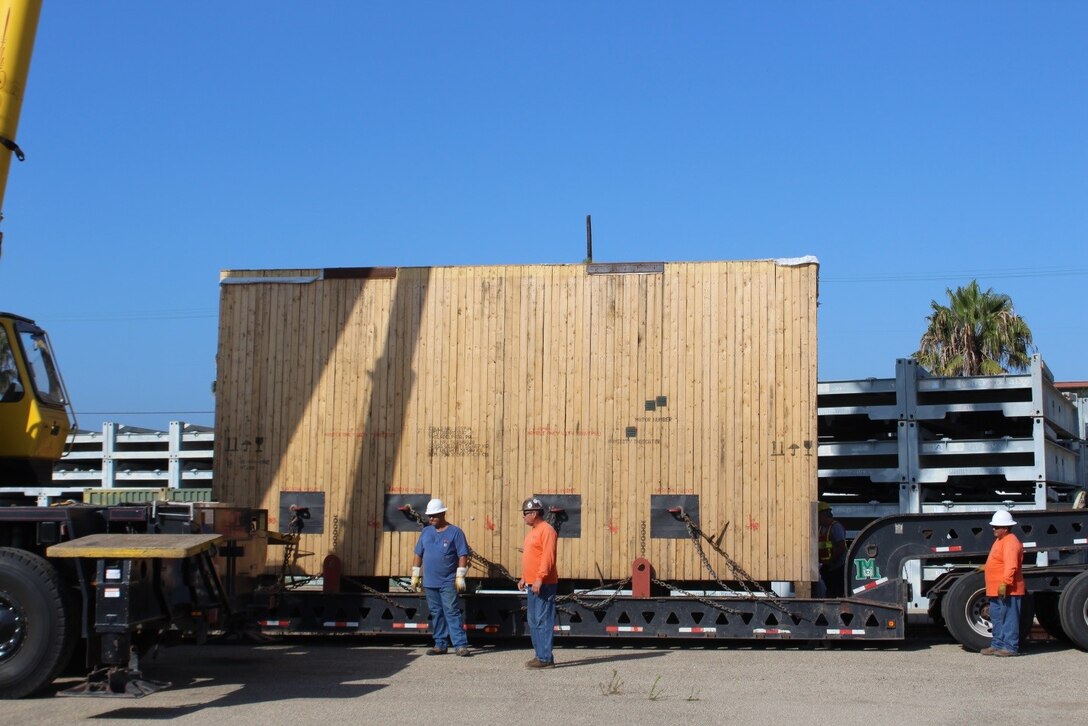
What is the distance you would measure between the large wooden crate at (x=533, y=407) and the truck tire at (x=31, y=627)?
3.69m

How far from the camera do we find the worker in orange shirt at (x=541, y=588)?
10.6 meters

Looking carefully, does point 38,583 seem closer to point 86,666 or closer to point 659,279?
point 86,666

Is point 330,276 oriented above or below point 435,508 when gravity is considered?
above

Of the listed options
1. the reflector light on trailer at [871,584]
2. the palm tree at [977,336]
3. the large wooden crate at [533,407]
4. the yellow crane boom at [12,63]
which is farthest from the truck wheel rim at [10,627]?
the palm tree at [977,336]

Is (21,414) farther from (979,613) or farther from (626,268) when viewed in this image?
(979,613)

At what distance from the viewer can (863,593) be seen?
38.4ft

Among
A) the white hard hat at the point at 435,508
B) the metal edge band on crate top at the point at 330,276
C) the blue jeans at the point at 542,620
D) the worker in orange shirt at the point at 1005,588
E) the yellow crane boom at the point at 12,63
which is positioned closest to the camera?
the yellow crane boom at the point at 12,63

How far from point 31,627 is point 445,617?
398cm

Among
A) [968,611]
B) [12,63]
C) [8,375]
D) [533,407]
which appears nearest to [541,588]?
[533,407]

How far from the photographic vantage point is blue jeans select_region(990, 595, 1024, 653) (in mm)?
11047

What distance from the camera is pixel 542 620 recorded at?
35.0ft

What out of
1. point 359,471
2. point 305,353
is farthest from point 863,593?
point 305,353

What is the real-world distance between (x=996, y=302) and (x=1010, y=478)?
16627 millimetres

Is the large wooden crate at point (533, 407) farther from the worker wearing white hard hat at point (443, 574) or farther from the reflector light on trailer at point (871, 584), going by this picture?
the worker wearing white hard hat at point (443, 574)
